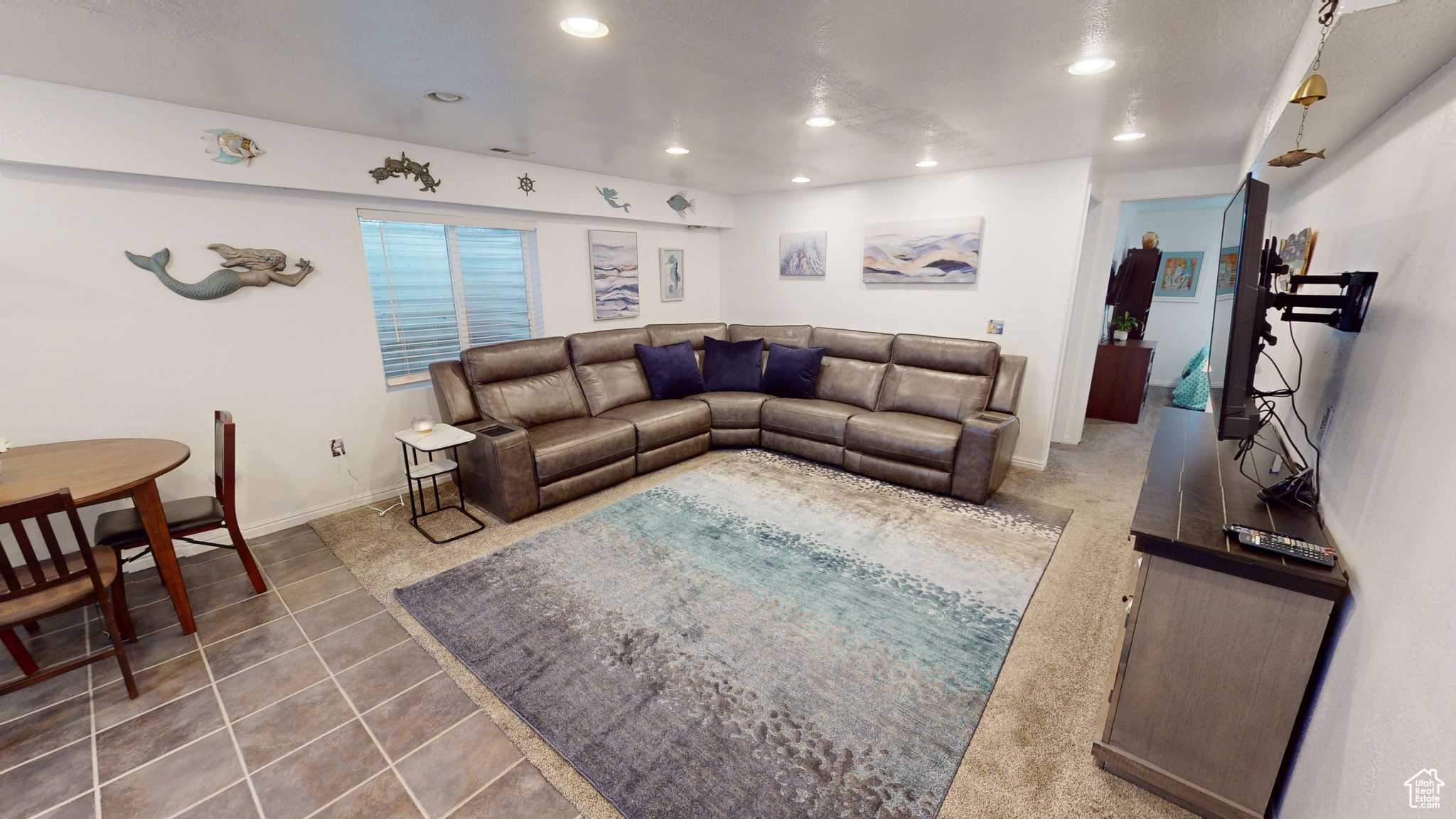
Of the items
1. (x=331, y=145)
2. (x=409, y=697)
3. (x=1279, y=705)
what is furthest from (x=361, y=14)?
(x=1279, y=705)

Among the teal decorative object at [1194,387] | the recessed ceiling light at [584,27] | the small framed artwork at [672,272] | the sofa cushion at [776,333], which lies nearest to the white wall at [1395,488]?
the recessed ceiling light at [584,27]

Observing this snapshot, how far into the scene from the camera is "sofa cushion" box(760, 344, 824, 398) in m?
4.50

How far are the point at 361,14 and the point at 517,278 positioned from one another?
104 inches

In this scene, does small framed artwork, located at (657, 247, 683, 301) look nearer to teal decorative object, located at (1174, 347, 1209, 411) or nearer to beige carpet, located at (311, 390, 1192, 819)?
beige carpet, located at (311, 390, 1192, 819)

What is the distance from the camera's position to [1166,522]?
1.45 m

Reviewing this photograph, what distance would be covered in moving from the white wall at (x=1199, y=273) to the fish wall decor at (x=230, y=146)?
7.70m

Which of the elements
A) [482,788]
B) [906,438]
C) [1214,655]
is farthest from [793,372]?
[482,788]

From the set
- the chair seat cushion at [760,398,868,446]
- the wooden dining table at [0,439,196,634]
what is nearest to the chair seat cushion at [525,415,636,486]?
the chair seat cushion at [760,398,868,446]

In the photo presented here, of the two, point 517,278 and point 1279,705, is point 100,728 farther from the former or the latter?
point 1279,705

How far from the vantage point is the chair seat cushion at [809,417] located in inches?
156

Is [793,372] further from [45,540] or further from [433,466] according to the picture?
[45,540]

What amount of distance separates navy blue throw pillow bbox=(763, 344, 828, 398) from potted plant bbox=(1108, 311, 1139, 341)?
3.08 metres

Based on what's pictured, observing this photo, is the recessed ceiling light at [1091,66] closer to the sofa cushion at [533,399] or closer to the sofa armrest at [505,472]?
the sofa armrest at [505,472]

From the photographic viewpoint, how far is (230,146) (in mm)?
2629
